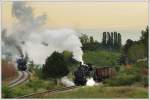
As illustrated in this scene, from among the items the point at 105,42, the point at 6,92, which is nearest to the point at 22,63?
the point at 6,92

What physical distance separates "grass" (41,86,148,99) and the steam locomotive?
6cm

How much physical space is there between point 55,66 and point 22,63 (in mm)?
236

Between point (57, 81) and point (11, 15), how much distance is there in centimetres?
57

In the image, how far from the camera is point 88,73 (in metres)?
2.95

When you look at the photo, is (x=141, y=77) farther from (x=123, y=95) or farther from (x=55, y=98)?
(x=55, y=98)

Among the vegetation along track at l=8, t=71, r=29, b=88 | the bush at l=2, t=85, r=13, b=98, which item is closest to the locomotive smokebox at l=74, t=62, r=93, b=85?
the vegetation along track at l=8, t=71, r=29, b=88

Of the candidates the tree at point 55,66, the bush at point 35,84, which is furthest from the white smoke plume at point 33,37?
the bush at point 35,84

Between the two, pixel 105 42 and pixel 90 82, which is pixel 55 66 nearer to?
pixel 90 82

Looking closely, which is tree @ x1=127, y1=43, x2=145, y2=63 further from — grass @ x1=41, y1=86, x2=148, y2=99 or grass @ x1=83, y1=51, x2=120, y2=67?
grass @ x1=41, y1=86, x2=148, y2=99

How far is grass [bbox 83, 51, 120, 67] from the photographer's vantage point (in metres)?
2.91

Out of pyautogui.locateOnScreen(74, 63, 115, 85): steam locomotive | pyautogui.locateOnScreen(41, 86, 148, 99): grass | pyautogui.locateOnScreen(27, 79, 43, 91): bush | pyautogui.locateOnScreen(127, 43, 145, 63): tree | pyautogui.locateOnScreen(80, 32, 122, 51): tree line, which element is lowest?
A: pyautogui.locateOnScreen(41, 86, 148, 99): grass

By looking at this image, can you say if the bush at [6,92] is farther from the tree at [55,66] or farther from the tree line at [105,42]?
the tree line at [105,42]

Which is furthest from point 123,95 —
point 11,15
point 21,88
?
point 11,15

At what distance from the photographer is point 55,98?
115 inches
